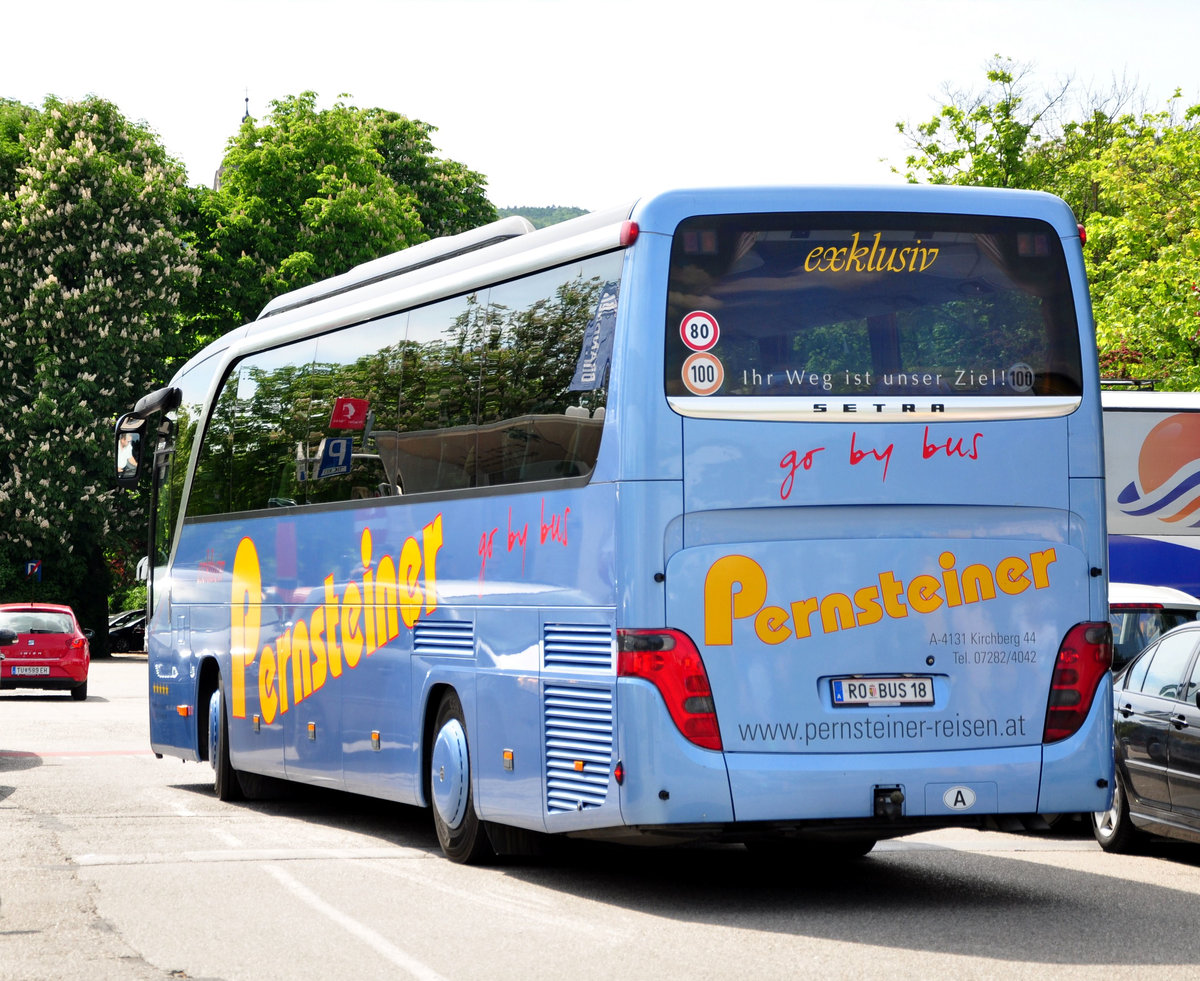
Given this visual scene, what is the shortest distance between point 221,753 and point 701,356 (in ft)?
27.6

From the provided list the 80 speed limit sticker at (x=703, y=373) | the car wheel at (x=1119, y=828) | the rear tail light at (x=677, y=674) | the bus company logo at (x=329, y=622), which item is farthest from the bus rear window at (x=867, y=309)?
the car wheel at (x=1119, y=828)

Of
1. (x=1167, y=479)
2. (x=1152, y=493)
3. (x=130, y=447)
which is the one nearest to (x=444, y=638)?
(x=130, y=447)

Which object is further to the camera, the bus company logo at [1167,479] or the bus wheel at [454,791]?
the bus company logo at [1167,479]

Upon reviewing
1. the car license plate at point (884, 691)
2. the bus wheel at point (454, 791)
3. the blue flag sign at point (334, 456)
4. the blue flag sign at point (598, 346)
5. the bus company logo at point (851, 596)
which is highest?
the blue flag sign at point (598, 346)

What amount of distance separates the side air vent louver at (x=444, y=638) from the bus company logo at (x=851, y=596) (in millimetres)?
2275

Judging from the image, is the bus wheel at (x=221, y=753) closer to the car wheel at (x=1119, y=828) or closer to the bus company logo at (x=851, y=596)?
the car wheel at (x=1119, y=828)

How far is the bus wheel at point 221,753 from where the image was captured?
1606 cm

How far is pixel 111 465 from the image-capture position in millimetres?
49938

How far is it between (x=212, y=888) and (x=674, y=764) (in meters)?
2.86

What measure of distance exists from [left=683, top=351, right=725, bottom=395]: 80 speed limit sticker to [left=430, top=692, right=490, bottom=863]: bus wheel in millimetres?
2950

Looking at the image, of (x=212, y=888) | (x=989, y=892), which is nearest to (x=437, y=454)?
(x=212, y=888)

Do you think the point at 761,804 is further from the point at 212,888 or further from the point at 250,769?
the point at 250,769

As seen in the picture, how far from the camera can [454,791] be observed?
11.2 m

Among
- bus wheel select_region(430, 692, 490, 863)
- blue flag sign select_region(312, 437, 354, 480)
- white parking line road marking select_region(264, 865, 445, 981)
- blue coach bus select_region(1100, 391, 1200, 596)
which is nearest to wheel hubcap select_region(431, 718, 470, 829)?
bus wheel select_region(430, 692, 490, 863)
